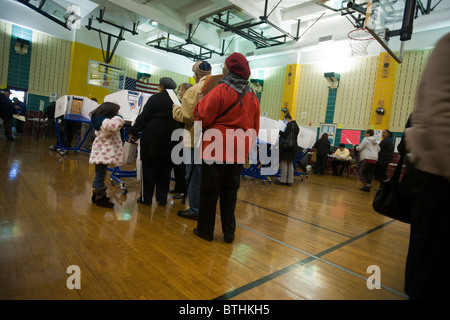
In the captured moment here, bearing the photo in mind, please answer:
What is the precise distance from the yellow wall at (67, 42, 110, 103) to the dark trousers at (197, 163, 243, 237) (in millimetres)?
10686

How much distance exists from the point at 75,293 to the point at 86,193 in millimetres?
1932

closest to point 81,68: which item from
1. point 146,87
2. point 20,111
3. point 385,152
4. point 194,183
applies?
point 146,87

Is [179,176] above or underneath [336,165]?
underneath

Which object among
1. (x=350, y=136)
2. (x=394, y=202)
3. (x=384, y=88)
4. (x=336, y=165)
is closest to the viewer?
(x=394, y=202)

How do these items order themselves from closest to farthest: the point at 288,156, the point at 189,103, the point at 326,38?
1. the point at 189,103
2. the point at 288,156
3. the point at 326,38

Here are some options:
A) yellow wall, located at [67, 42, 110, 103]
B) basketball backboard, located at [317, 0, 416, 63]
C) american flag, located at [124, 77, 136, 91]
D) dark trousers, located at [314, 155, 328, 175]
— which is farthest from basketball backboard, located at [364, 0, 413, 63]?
yellow wall, located at [67, 42, 110, 103]

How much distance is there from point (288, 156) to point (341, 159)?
3.80 m

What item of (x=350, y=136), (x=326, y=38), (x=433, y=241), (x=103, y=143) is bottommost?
(x=433, y=241)

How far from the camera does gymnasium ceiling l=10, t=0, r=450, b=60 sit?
7.87 metres

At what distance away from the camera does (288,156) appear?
5.22 metres

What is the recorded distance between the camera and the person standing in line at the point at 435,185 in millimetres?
856

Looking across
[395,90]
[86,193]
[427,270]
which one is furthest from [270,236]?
[395,90]

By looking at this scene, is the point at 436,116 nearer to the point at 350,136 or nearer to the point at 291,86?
the point at 350,136

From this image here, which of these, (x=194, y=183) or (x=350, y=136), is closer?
(x=194, y=183)
